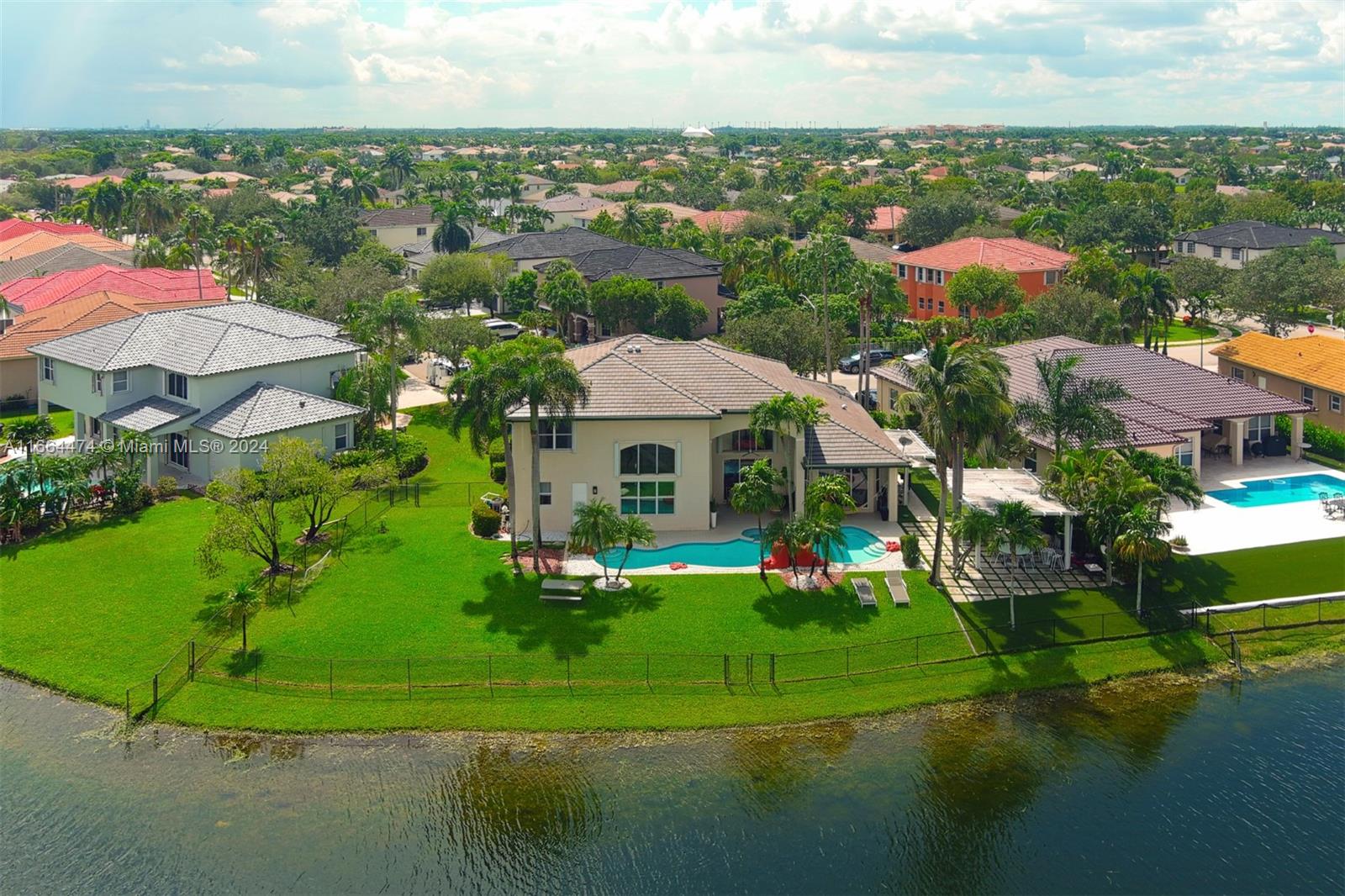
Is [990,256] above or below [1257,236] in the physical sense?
below

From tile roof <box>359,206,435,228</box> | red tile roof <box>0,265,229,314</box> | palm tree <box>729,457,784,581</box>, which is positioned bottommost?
palm tree <box>729,457,784,581</box>

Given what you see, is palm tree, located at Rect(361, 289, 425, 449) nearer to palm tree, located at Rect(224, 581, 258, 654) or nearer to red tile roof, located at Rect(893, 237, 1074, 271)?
palm tree, located at Rect(224, 581, 258, 654)

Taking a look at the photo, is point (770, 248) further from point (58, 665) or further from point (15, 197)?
point (15, 197)

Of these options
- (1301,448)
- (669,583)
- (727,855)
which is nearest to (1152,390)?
(1301,448)

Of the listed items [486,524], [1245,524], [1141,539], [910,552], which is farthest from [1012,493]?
[486,524]

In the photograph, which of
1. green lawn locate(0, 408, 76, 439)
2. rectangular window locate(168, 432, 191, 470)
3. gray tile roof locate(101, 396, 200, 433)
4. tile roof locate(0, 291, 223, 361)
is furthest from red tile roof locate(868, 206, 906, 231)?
rectangular window locate(168, 432, 191, 470)

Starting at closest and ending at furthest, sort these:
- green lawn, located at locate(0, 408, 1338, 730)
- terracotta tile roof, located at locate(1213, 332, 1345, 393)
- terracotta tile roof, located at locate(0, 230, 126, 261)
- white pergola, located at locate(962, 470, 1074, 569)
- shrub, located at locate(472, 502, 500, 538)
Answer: green lawn, located at locate(0, 408, 1338, 730)
white pergola, located at locate(962, 470, 1074, 569)
shrub, located at locate(472, 502, 500, 538)
terracotta tile roof, located at locate(1213, 332, 1345, 393)
terracotta tile roof, located at locate(0, 230, 126, 261)

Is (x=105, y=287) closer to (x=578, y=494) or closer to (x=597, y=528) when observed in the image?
(x=578, y=494)
